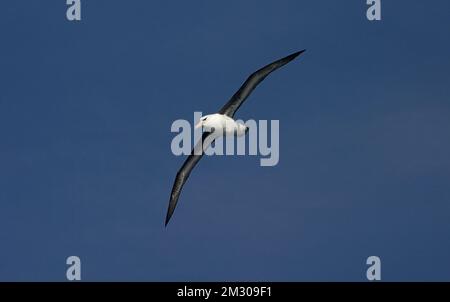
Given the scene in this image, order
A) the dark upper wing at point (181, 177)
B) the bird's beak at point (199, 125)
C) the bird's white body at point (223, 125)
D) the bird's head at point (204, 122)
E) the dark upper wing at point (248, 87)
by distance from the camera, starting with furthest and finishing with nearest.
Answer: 1. the dark upper wing at point (181, 177)
2. the dark upper wing at point (248, 87)
3. the bird's beak at point (199, 125)
4. the bird's head at point (204, 122)
5. the bird's white body at point (223, 125)

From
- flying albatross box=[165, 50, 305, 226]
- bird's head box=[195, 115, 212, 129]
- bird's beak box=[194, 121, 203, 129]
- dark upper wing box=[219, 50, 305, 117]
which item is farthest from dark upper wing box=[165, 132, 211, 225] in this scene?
dark upper wing box=[219, 50, 305, 117]

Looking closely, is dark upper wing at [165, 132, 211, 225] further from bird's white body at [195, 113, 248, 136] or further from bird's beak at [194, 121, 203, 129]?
bird's white body at [195, 113, 248, 136]

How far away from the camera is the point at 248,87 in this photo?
177ft

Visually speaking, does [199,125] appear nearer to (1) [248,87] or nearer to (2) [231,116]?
(2) [231,116]

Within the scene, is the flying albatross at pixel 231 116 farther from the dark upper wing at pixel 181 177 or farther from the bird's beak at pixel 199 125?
the dark upper wing at pixel 181 177

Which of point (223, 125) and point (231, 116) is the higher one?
point (231, 116)

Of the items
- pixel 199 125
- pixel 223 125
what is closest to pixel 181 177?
pixel 199 125

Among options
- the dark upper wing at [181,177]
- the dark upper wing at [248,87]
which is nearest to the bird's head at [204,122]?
the dark upper wing at [248,87]

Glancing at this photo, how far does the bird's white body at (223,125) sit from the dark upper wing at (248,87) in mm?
Answer: 850

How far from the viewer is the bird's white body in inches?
2084

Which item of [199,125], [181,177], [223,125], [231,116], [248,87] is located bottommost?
[181,177]

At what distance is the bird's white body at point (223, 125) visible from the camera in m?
52.9

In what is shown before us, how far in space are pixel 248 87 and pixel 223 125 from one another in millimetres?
2527
